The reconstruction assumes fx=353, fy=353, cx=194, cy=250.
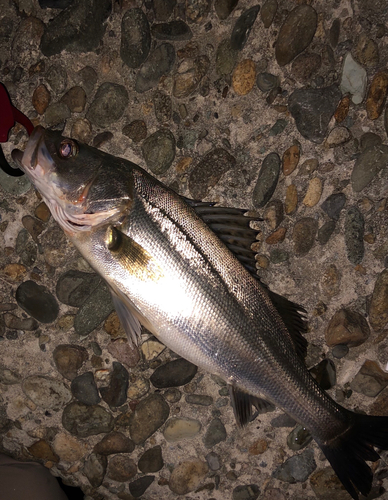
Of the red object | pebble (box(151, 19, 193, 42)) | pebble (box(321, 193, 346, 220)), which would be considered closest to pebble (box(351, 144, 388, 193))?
pebble (box(321, 193, 346, 220))

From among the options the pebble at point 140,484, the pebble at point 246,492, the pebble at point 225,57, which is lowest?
the pebble at point 246,492

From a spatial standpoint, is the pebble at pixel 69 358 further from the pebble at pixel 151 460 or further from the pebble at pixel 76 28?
the pebble at pixel 76 28

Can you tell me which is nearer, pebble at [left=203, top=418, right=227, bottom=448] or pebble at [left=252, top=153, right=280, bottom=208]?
pebble at [left=252, top=153, right=280, bottom=208]

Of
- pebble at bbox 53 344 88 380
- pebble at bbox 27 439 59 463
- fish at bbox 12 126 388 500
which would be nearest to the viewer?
fish at bbox 12 126 388 500

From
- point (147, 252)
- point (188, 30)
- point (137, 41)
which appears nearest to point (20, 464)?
point (147, 252)

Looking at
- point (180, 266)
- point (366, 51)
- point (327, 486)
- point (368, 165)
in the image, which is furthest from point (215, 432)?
point (366, 51)

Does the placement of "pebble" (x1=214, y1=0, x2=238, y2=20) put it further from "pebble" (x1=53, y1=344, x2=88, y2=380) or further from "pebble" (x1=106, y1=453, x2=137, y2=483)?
"pebble" (x1=106, y1=453, x2=137, y2=483)

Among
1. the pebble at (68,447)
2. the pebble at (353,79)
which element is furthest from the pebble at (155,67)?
the pebble at (68,447)
